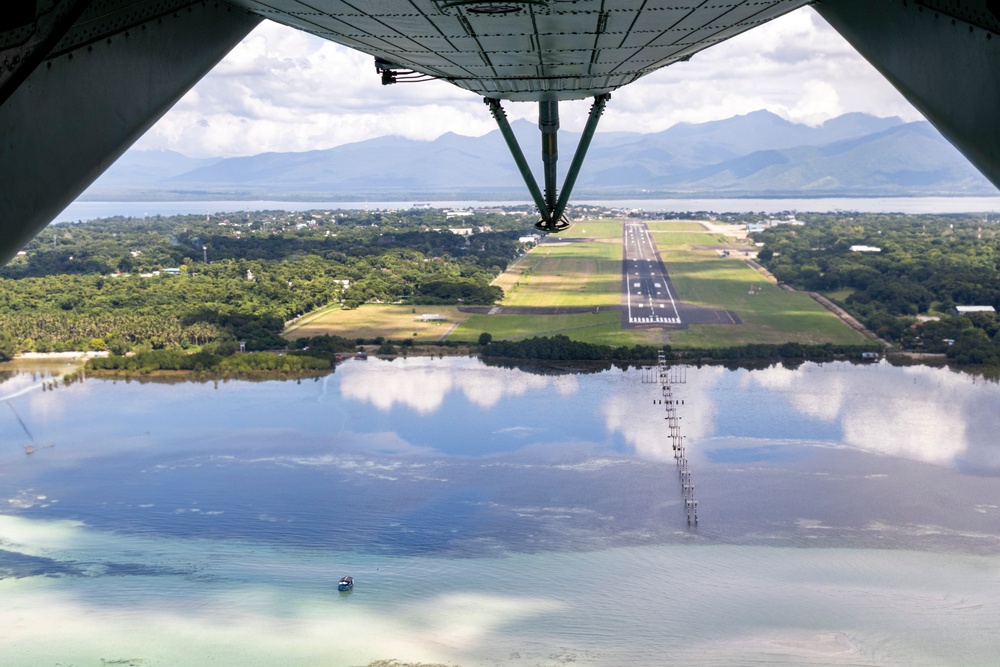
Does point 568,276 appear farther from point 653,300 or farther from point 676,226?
point 676,226

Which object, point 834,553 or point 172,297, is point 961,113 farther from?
point 172,297

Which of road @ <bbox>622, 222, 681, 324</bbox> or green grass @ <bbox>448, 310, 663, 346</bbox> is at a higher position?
road @ <bbox>622, 222, 681, 324</bbox>

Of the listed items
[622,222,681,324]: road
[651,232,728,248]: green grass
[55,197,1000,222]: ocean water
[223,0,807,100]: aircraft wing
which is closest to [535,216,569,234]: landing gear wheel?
[223,0,807,100]: aircraft wing

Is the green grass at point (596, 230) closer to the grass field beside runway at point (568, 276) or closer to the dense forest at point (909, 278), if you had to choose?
the grass field beside runway at point (568, 276)

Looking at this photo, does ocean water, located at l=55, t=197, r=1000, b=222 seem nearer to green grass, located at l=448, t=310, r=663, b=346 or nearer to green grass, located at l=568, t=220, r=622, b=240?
green grass, located at l=568, t=220, r=622, b=240

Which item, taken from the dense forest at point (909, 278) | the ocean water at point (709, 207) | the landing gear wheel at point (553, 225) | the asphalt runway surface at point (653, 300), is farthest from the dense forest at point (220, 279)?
the ocean water at point (709, 207)
